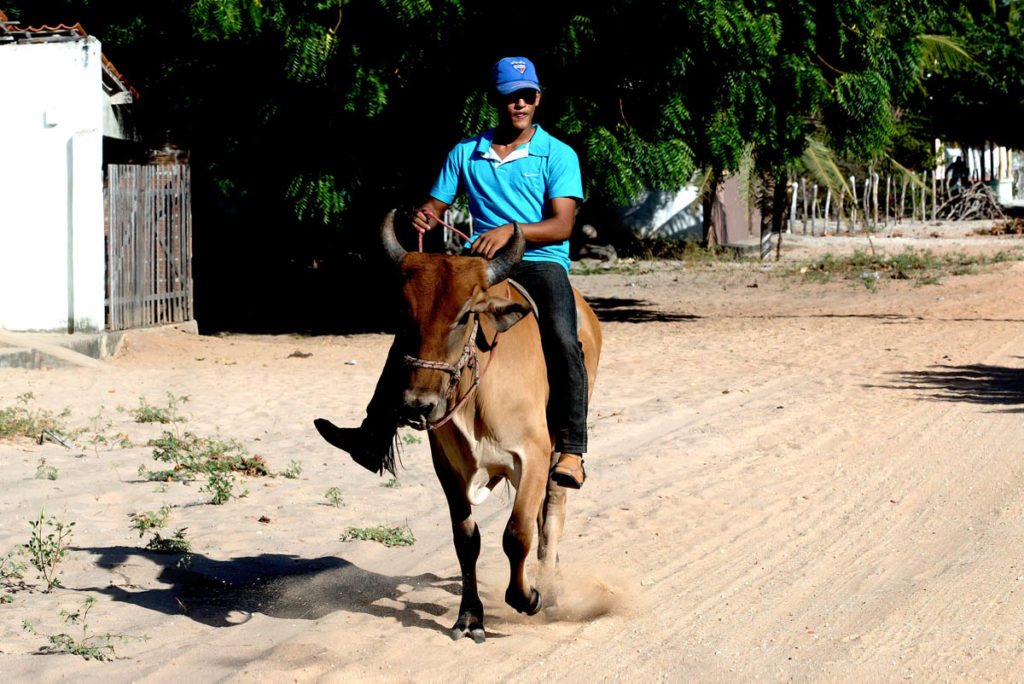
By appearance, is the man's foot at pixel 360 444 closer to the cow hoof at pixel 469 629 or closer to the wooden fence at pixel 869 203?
the cow hoof at pixel 469 629

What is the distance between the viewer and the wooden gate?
14156 millimetres

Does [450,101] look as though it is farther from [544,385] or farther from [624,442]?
[544,385]

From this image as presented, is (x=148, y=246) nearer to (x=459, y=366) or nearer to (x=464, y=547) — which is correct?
(x=464, y=547)

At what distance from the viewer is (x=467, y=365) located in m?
4.95

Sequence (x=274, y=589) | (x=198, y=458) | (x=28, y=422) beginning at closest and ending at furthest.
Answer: (x=274, y=589) < (x=198, y=458) < (x=28, y=422)

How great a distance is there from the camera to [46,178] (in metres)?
13.4

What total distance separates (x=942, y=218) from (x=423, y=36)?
2856 centimetres

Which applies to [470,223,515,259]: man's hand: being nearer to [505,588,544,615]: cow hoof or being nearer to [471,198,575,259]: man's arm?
[471,198,575,259]: man's arm

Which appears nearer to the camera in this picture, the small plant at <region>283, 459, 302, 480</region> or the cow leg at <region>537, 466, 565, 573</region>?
the cow leg at <region>537, 466, 565, 573</region>

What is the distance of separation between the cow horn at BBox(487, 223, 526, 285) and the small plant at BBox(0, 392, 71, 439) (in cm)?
550

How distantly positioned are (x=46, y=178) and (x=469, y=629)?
9900 millimetres

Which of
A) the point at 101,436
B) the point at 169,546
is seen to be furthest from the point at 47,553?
the point at 101,436

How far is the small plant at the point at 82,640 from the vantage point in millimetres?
4898

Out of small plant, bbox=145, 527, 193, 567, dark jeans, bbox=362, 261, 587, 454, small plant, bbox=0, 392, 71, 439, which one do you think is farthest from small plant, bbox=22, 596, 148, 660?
small plant, bbox=0, 392, 71, 439
